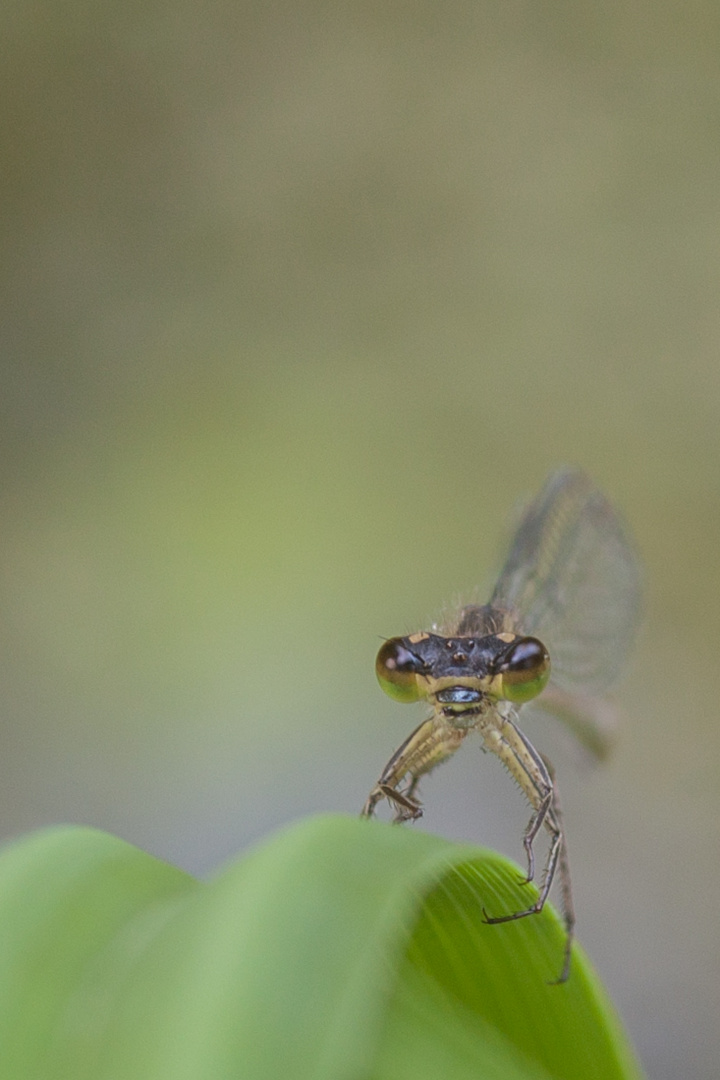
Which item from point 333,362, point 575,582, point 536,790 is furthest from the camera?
point 333,362

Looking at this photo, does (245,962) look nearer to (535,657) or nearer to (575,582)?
(535,657)

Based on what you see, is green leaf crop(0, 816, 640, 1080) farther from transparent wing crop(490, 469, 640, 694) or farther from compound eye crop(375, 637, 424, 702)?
transparent wing crop(490, 469, 640, 694)

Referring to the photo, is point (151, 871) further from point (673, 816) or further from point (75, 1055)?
point (673, 816)

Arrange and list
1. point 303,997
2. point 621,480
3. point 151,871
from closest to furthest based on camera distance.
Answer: point 303,997
point 151,871
point 621,480

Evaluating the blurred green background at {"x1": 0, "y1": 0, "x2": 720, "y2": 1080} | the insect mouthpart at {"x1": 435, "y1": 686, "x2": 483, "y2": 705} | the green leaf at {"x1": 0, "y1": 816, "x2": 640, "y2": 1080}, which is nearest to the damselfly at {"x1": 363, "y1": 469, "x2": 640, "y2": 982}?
the insect mouthpart at {"x1": 435, "y1": 686, "x2": 483, "y2": 705}

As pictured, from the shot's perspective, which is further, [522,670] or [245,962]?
[522,670]

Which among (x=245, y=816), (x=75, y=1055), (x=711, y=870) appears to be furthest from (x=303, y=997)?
(x=711, y=870)

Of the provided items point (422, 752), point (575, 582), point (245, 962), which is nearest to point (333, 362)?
point (575, 582)
